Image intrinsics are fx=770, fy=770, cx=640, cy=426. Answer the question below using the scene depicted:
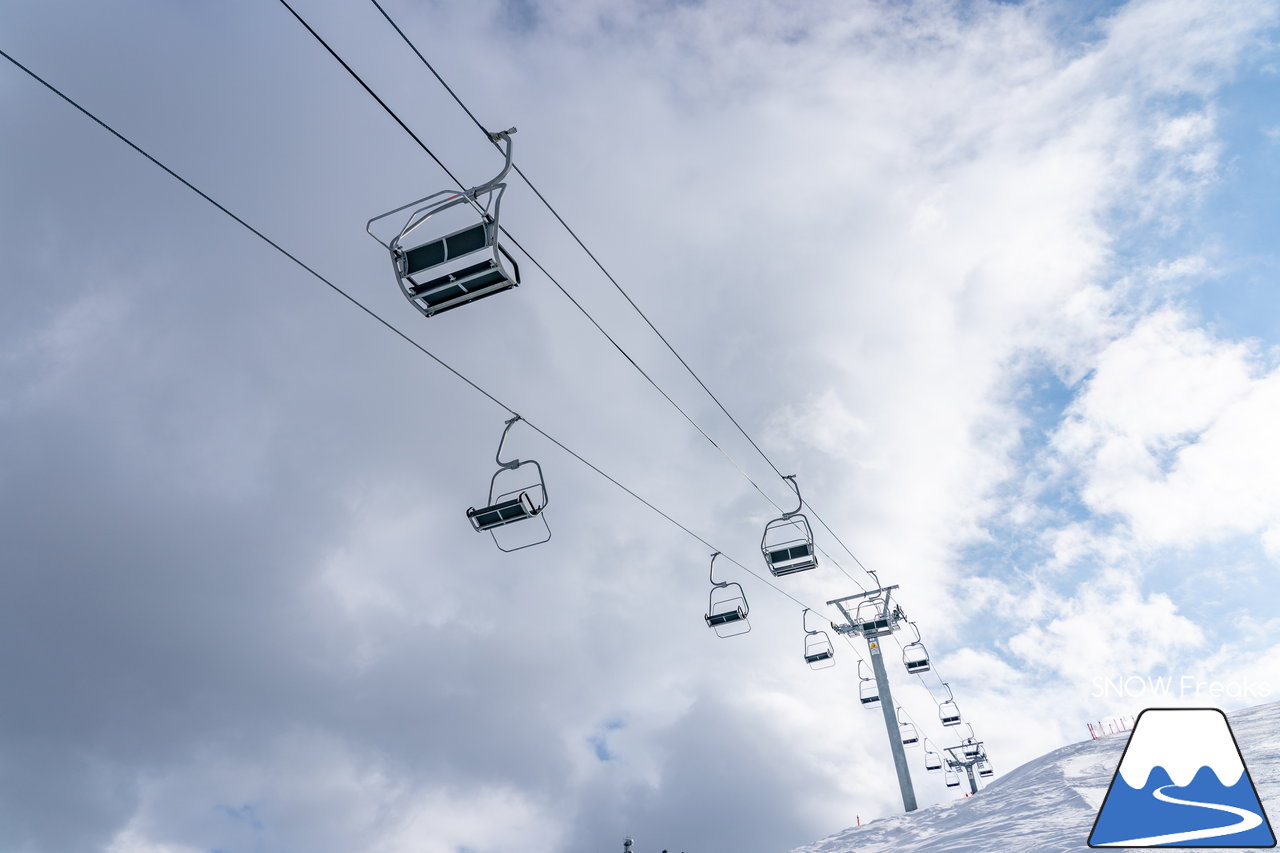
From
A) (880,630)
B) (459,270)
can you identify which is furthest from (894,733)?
(459,270)

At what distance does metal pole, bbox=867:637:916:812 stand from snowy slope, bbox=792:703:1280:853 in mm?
1824

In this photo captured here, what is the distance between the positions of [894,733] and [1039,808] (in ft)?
25.6

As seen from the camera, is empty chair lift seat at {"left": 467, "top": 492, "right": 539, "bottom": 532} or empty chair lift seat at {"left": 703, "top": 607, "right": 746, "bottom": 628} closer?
empty chair lift seat at {"left": 467, "top": 492, "right": 539, "bottom": 532}

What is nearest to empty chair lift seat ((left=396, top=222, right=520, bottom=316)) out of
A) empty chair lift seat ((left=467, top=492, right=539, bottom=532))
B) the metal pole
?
empty chair lift seat ((left=467, top=492, right=539, bottom=532))

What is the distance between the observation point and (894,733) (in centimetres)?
2219

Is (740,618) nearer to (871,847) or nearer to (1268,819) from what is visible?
(871,847)

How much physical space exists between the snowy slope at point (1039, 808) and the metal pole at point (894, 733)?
71.8 inches

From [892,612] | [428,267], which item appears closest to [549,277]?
[428,267]

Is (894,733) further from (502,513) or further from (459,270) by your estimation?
(459,270)

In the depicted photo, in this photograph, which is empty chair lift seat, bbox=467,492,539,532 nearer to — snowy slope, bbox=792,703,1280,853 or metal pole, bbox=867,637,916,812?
snowy slope, bbox=792,703,1280,853

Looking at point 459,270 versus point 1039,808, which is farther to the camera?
point 1039,808

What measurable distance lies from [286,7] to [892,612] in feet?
81.3

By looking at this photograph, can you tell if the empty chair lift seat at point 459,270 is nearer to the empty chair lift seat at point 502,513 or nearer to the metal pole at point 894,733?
the empty chair lift seat at point 502,513

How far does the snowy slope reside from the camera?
1180 centimetres
